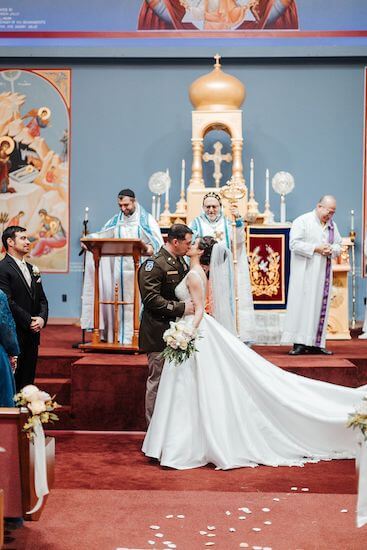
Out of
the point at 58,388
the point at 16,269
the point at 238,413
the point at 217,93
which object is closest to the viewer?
the point at 238,413

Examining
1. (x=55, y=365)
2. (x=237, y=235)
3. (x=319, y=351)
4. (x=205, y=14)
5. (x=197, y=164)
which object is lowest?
(x=55, y=365)

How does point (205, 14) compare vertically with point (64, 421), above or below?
above

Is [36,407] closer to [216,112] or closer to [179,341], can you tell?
[179,341]

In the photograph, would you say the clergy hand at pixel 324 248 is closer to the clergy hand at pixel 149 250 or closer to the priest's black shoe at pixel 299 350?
the priest's black shoe at pixel 299 350

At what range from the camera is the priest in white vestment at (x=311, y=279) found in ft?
27.6

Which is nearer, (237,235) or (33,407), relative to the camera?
(33,407)

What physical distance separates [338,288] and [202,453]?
463 centimetres

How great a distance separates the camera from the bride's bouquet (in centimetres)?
588

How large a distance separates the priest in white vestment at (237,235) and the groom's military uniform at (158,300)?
2262 mm

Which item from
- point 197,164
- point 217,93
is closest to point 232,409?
point 197,164

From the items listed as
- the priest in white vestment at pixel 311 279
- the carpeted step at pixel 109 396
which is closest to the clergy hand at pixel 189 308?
the carpeted step at pixel 109 396

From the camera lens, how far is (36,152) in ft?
41.3

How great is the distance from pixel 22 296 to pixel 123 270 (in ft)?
7.79

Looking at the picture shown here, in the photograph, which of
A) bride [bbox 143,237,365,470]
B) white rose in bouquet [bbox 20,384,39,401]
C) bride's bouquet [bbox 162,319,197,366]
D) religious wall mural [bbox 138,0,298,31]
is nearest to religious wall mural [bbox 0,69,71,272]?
religious wall mural [bbox 138,0,298,31]
